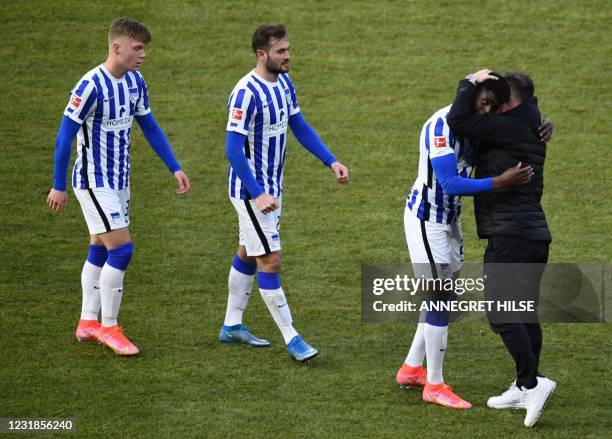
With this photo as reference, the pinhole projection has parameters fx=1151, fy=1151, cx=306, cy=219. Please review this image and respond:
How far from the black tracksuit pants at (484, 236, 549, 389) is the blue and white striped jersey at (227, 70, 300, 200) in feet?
4.96

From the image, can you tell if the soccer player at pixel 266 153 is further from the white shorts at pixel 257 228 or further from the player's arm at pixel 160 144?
the player's arm at pixel 160 144

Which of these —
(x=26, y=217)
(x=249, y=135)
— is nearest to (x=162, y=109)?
(x=26, y=217)

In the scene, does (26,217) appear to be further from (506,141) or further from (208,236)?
(506,141)

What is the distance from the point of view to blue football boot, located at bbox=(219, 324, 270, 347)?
24.3 feet

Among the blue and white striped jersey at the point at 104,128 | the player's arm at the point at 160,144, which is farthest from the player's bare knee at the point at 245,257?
the blue and white striped jersey at the point at 104,128

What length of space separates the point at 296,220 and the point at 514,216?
344 cm

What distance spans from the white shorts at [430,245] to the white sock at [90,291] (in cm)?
214

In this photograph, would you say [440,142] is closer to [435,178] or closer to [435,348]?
[435,178]

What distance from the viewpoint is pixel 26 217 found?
9391 millimetres

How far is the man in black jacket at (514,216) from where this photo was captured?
20.2 ft

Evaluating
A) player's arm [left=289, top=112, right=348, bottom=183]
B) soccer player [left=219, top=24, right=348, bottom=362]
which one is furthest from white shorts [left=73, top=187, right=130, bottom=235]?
player's arm [left=289, top=112, right=348, bottom=183]

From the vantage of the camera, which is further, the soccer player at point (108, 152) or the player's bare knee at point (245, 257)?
the player's bare knee at point (245, 257)

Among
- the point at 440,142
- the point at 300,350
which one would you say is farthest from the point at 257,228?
the point at 440,142

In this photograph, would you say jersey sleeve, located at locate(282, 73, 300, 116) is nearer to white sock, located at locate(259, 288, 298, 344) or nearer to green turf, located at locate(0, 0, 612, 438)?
white sock, located at locate(259, 288, 298, 344)
